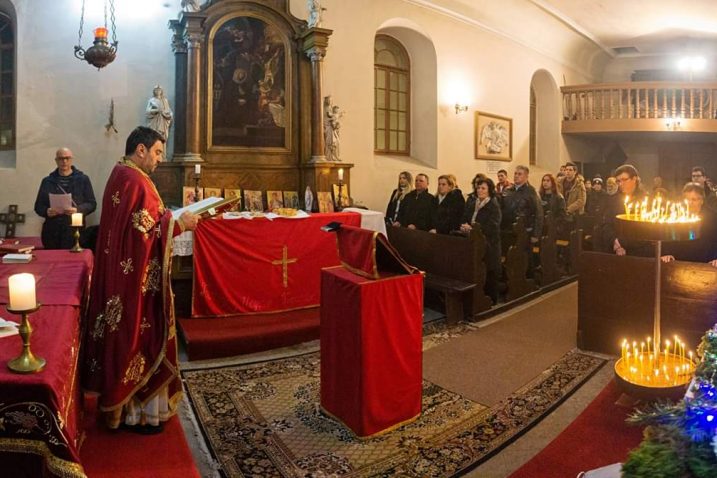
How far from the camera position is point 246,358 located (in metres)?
5.07

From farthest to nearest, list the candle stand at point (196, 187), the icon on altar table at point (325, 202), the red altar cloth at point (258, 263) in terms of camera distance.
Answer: the icon on altar table at point (325, 202)
the candle stand at point (196, 187)
the red altar cloth at point (258, 263)

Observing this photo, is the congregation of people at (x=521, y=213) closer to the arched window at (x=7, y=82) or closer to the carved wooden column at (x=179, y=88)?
the carved wooden column at (x=179, y=88)

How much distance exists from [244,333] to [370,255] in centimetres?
222

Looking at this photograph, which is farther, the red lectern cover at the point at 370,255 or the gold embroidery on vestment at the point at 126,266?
the red lectern cover at the point at 370,255

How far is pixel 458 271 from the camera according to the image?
6570 mm

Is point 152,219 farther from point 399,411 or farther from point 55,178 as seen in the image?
point 55,178

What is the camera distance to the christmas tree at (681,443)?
5.17ft

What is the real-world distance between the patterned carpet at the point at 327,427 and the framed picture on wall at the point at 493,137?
7.46 m

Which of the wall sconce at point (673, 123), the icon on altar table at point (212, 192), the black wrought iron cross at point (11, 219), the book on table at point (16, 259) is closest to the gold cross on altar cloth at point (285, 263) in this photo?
the icon on altar table at point (212, 192)

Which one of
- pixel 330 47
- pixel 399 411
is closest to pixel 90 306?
pixel 399 411

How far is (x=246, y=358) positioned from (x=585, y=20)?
1232cm

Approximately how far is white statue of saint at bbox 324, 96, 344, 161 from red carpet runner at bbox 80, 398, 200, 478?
5561 mm

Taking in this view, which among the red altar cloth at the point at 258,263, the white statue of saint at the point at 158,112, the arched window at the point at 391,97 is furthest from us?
the arched window at the point at 391,97

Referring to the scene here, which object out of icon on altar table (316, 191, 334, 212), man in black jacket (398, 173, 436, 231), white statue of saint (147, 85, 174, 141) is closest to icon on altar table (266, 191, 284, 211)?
icon on altar table (316, 191, 334, 212)
